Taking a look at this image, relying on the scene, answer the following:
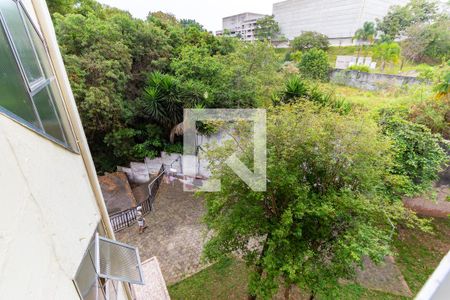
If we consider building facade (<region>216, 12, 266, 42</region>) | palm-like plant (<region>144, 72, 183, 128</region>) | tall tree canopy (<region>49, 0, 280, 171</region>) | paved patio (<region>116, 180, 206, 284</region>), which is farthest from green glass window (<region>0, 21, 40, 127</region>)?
building facade (<region>216, 12, 266, 42</region>)

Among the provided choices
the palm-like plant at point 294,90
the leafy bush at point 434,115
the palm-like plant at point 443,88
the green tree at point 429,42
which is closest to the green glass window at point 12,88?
the palm-like plant at point 294,90

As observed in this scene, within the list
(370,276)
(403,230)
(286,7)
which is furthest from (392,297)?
(286,7)

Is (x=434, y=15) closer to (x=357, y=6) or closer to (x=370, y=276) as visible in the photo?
(x=357, y=6)

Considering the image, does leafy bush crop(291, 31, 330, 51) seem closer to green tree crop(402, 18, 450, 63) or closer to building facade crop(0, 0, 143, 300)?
green tree crop(402, 18, 450, 63)

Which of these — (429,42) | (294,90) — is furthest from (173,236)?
(429,42)

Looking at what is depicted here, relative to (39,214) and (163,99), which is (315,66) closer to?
(163,99)

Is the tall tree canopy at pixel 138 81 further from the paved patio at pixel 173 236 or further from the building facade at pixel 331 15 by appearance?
the building facade at pixel 331 15
